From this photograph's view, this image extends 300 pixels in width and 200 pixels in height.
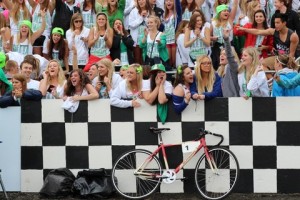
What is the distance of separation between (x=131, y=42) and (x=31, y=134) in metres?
3.93

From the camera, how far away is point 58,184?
32.7 feet

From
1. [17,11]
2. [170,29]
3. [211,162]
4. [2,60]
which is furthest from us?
[17,11]

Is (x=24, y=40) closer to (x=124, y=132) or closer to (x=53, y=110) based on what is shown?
(x=53, y=110)

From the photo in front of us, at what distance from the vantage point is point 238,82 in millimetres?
10438

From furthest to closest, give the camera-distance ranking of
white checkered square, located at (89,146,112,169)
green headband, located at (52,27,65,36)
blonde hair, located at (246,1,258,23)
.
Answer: blonde hair, located at (246,1,258,23) → green headband, located at (52,27,65,36) → white checkered square, located at (89,146,112,169)

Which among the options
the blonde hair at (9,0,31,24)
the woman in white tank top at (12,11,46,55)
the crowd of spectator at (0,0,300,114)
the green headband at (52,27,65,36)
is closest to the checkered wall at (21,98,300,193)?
the crowd of spectator at (0,0,300,114)

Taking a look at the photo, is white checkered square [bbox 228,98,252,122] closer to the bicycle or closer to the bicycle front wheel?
the bicycle

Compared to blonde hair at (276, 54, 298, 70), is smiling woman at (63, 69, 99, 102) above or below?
below

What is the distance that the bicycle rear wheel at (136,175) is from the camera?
9.95 m

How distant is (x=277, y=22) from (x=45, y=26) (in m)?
3.95

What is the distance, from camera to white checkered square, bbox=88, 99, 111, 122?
10117mm

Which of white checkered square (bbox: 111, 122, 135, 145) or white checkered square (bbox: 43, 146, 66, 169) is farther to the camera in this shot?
white checkered square (bbox: 43, 146, 66, 169)

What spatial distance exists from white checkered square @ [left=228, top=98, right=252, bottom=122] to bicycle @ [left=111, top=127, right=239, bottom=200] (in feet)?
0.91

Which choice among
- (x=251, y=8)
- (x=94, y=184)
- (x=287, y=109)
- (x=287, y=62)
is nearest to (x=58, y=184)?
(x=94, y=184)
